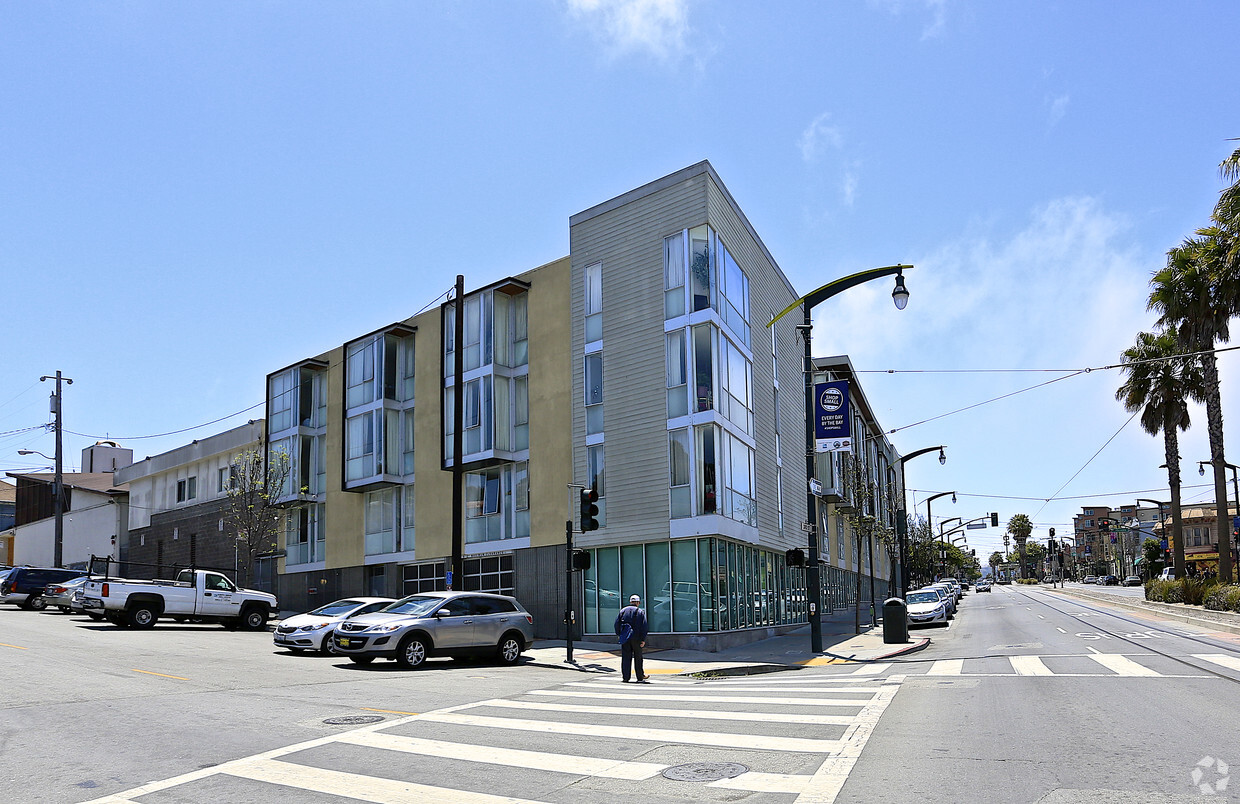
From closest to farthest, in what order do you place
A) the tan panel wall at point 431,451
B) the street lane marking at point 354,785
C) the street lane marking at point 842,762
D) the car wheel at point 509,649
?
the street lane marking at point 842,762, the street lane marking at point 354,785, the car wheel at point 509,649, the tan panel wall at point 431,451

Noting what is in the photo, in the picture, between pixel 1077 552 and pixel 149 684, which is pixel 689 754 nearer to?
pixel 149 684

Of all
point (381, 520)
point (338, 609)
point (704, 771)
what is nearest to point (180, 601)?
point (338, 609)

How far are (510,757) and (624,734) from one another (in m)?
1.58

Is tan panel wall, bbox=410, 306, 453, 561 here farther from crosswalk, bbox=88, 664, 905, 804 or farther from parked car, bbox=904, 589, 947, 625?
A: crosswalk, bbox=88, 664, 905, 804

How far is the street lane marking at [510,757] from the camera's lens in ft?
26.5

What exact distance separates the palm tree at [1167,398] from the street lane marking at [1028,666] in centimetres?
2540

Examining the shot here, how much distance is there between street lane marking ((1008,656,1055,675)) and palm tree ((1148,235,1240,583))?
17306 mm

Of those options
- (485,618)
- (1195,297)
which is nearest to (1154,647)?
(485,618)

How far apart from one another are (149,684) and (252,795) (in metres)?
9.01

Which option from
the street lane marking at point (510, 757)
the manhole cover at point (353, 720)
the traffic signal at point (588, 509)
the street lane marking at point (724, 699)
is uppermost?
the traffic signal at point (588, 509)

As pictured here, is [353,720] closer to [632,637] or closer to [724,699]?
[724,699]

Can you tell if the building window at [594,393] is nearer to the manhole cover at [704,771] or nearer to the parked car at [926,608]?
the parked car at [926,608]

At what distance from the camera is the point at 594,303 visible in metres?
30.6

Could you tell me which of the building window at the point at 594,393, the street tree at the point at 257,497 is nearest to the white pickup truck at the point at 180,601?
the street tree at the point at 257,497
